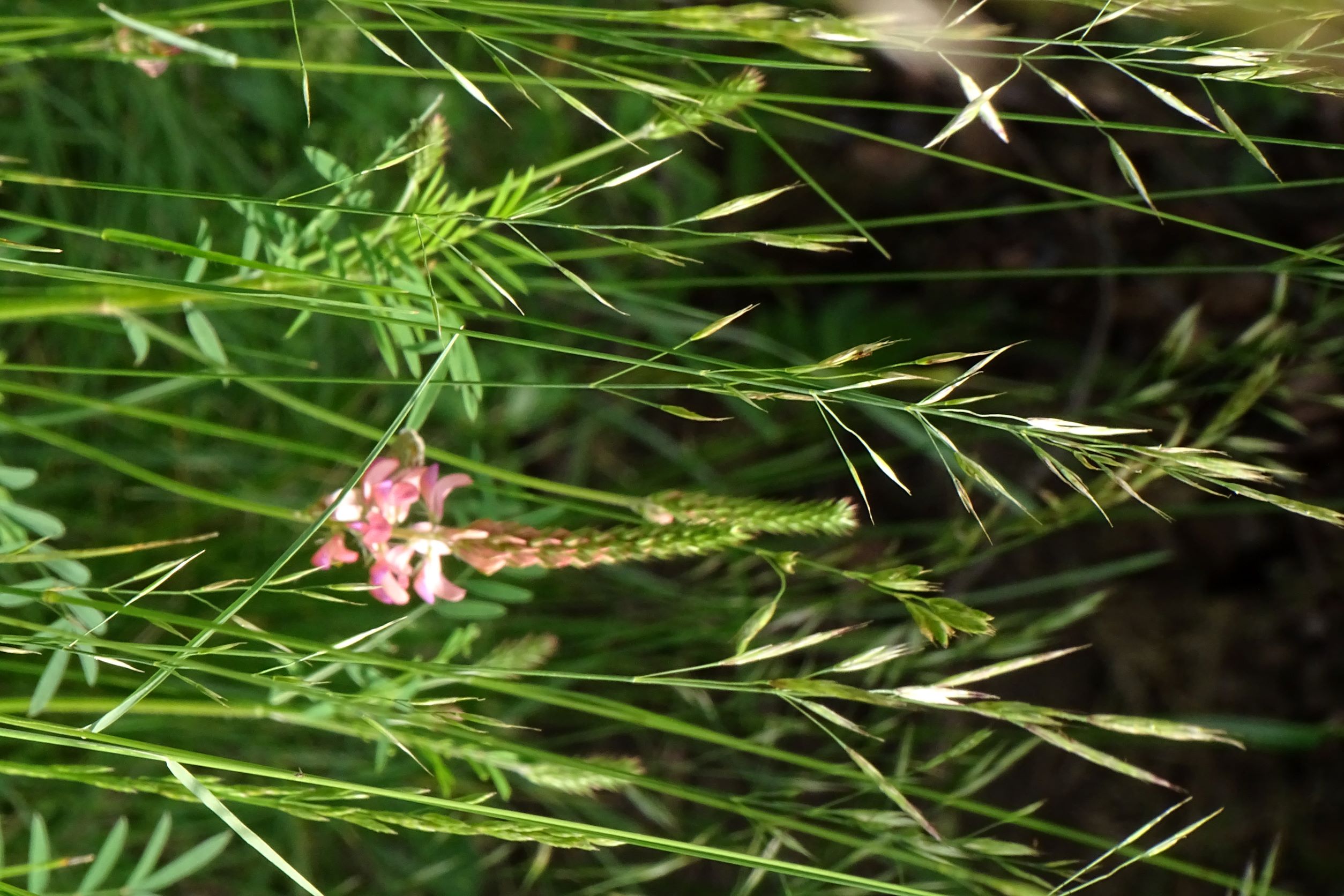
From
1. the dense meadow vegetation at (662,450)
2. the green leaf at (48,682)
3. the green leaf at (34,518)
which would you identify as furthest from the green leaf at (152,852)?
the green leaf at (34,518)

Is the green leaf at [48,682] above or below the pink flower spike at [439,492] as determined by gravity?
below

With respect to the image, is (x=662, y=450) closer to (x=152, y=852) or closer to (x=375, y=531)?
(x=375, y=531)

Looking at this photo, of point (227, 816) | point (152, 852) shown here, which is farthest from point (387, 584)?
point (152, 852)

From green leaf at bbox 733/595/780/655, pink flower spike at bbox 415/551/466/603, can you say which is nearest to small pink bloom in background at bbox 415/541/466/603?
pink flower spike at bbox 415/551/466/603

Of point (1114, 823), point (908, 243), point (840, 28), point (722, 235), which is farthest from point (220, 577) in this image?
point (1114, 823)

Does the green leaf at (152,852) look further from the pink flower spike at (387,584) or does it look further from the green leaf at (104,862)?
the pink flower spike at (387,584)

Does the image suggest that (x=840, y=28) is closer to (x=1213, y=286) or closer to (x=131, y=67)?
(x=131, y=67)

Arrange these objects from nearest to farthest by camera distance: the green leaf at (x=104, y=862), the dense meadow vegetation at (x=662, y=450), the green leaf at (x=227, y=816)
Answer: the green leaf at (x=227, y=816), the dense meadow vegetation at (x=662, y=450), the green leaf at (x=104, y=862)
